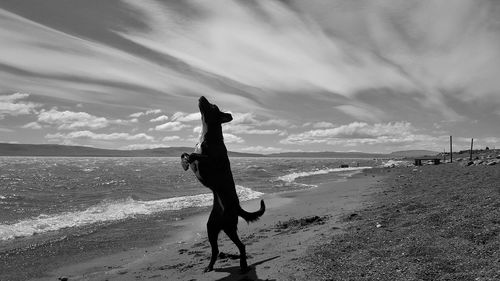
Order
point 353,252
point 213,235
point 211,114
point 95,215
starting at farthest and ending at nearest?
point 95,215 < point 213,235 < point 211,114 < point 353,252

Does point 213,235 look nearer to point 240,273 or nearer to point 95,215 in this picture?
point 240,273

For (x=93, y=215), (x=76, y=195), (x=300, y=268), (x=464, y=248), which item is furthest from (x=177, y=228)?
(x=76, y=195)

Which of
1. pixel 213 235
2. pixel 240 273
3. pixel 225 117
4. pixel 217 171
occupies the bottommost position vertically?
pixel 240 273

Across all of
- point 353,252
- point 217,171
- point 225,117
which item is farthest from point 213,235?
point 353,252

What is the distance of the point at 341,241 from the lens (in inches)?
285

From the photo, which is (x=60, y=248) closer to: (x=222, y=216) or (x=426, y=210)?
(x=222, y=216)

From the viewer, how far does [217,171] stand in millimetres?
6578

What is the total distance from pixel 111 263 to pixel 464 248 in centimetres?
773

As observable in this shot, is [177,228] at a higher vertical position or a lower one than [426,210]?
lower

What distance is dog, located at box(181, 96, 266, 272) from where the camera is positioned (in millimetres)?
6531

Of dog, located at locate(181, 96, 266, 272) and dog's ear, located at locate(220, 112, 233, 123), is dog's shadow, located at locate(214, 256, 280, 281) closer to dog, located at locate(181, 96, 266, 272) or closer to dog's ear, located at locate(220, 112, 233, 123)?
dog, located at locate(181, 96, 266, 272)

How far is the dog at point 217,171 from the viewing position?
6531 millimetres

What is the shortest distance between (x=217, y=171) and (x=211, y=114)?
3.25ft

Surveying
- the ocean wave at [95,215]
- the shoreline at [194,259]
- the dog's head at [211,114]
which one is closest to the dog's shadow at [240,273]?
the shoreline at [194,259]
